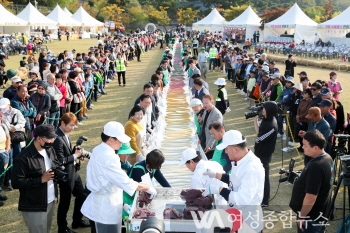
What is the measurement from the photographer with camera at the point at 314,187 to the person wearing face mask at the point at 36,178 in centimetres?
249

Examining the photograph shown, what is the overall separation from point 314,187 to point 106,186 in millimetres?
1961

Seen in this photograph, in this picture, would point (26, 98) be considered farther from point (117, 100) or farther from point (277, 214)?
point (117, 100)

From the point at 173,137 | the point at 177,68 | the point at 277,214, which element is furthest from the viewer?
the point at 177,68

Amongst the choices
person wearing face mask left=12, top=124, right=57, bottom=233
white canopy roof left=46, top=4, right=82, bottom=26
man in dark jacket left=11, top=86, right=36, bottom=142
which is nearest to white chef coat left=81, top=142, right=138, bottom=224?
person wearing face mask left=12, top=124, right=57, bottom=233

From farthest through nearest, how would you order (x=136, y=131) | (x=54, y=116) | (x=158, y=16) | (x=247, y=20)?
(x=158, y=16)
(x=247, y=20)
(x=54, y=116)
(x=136, y=131)

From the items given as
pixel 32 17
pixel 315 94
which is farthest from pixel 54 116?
pixel 32 17

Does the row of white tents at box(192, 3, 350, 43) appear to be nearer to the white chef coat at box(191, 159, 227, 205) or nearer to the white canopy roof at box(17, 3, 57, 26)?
the white canopy roof at box(17, 3, 57, 26)

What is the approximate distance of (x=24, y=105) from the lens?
22.7 ft

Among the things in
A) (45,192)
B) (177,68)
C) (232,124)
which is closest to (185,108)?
(232,124)

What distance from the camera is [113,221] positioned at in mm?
3641

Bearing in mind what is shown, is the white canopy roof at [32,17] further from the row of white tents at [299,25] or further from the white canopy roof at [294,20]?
the white canopy roof at [294,20]

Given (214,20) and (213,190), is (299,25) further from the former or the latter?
(213,190)

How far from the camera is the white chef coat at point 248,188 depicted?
132 inches

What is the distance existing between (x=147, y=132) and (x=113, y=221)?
140 inches
